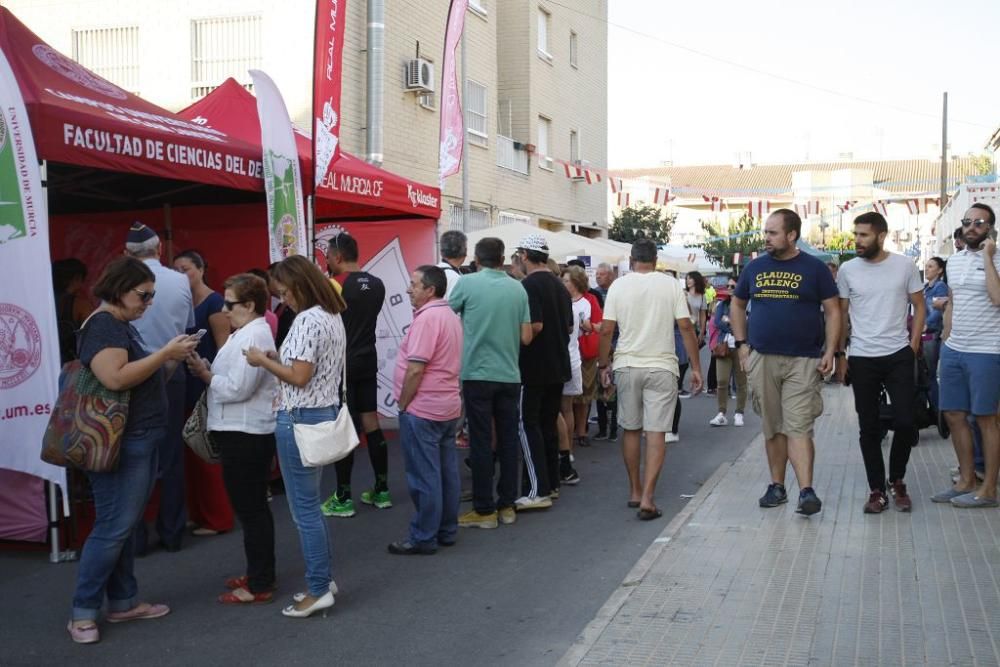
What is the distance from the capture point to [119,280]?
4656 mm

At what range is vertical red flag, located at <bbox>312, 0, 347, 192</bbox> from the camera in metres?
8.41

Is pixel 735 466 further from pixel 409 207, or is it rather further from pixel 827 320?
pixel 409 207

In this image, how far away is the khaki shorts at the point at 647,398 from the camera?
22.7ft

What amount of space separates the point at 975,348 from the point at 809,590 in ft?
8.26

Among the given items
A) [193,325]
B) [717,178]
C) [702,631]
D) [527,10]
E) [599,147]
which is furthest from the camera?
[717,178]

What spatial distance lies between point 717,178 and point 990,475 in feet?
284

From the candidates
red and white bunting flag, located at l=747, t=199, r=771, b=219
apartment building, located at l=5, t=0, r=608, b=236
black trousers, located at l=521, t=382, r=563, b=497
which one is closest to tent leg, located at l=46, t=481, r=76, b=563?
black trousers, located at l=521, t=382, r=563, b=497

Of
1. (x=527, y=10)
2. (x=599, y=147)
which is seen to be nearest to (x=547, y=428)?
(x=527, y=10)

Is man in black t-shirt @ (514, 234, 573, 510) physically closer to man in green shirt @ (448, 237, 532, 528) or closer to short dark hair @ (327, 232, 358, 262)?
man in green shirt @ (448, 237, 532, 528)

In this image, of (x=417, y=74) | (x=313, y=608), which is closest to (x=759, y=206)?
(x=417, y=74)

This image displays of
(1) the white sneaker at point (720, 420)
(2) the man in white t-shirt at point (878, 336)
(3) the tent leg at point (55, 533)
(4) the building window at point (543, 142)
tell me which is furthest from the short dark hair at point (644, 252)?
(4) the building window at point (543, 142)

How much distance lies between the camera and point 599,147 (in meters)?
28.3

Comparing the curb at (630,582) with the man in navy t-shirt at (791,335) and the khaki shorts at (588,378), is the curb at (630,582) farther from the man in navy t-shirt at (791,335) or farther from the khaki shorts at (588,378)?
the khaki shorts at (588,378)

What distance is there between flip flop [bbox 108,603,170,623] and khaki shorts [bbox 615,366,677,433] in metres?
3.31
